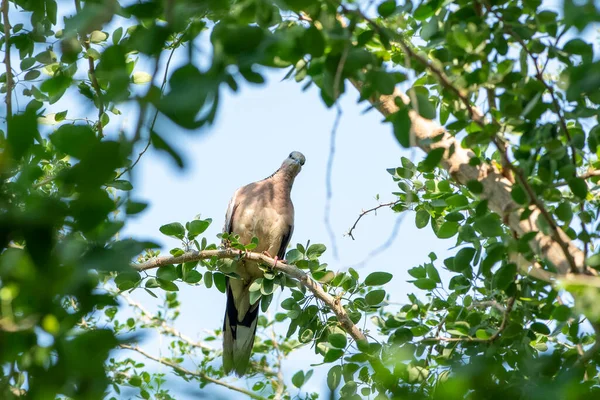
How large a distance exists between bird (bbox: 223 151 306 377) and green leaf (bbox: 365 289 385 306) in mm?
1485

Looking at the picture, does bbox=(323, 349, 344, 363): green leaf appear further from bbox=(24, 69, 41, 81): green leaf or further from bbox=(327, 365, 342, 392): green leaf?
bbox=(24, 69, 41, 81): green leaf

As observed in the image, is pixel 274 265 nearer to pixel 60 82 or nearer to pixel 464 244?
pixel 464 244

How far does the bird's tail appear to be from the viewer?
16.5 feet

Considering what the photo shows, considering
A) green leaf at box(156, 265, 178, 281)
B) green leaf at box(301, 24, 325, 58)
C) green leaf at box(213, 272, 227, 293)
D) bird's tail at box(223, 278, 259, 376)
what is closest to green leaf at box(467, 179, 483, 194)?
green leaf at box(301, 24, 325, 58)

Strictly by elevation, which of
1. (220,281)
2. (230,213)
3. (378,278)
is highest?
(378,278)

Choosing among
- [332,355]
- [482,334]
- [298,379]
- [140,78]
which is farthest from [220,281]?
[482,334]

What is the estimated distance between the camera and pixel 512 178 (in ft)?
7.66

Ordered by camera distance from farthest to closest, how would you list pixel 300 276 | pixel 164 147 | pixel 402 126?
1. pixel 300 276
2. pixel 402 126
3. pixel 164 147

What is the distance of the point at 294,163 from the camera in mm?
5977

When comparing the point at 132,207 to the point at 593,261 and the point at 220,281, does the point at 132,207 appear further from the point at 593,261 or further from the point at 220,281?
the point at 220,281

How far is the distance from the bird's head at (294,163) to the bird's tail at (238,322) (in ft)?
3.90

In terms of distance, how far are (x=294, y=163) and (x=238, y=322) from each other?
147 cm

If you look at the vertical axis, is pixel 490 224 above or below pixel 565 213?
below

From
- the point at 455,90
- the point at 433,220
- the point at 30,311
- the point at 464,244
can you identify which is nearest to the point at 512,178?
the point at 455,90
